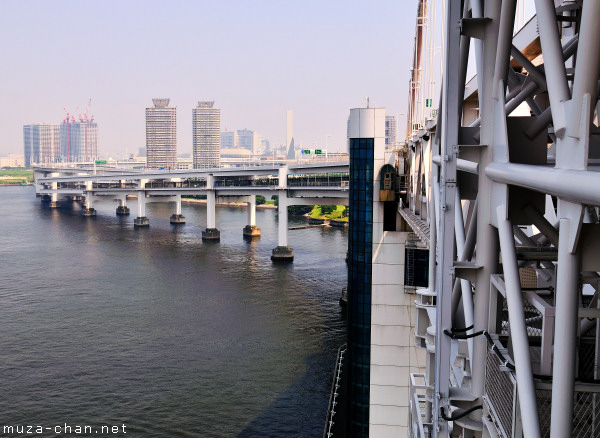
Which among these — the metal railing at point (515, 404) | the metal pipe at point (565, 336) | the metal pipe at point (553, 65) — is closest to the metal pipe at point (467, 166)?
the metal railing at point (515, 404)

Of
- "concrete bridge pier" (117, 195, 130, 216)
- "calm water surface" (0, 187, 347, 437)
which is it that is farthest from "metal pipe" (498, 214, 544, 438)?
"concrete bridge pier" (117, 195, 130, 216)

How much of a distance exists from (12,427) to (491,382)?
951cm

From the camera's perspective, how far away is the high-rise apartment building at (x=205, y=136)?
108m

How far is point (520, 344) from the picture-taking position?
1857 mm

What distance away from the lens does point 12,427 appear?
10.1 meters

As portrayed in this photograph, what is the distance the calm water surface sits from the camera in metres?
10.8

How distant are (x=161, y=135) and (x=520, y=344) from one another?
357ft

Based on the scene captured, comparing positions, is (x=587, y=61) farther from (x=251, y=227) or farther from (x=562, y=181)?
(x=251, y=227)

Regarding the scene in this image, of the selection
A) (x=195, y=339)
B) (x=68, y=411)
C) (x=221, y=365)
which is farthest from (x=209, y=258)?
(x=68, y=411)

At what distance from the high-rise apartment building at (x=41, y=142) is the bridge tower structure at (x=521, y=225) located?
496 ft

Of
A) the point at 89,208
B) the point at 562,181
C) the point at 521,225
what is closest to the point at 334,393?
the point at 521,225

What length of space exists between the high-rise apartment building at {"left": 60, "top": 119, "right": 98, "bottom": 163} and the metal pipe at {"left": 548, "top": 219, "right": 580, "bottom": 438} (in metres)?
153

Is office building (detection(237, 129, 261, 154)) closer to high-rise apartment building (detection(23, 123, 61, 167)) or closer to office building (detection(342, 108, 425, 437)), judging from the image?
high-rise apartment building (detection(23, 123, 61, 167))

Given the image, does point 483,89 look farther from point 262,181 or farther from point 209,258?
point 262,181
